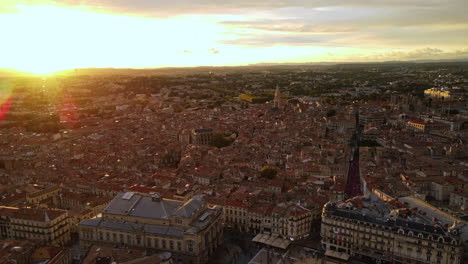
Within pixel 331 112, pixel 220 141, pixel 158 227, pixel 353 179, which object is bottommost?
pixel 353 179

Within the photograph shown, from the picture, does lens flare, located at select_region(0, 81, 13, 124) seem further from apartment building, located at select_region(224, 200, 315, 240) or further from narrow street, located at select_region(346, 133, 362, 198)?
narrow street, located at select_region(346, 133, 362, 198)

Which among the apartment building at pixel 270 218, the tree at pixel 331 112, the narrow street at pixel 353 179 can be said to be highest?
the tree at pixel 331 112

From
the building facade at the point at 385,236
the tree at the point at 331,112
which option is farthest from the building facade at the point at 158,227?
the tree at the point at 331,112

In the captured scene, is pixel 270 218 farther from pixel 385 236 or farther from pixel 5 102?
pixel 5 102

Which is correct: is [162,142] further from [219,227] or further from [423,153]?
[423,153]

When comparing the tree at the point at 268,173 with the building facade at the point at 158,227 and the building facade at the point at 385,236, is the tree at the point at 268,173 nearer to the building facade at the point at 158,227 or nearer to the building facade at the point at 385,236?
the building facade at the point at 385,236

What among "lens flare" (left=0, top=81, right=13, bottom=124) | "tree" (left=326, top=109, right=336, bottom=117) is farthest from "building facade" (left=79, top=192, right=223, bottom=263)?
"lens flare" (left=0, top=81, right=13, bottom=124)

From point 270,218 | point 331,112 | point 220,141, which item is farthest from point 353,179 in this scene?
point 331,112

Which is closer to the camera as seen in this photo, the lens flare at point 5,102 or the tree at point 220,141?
the tree at point 220,141

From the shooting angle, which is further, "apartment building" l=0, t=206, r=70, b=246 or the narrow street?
the narrow street
